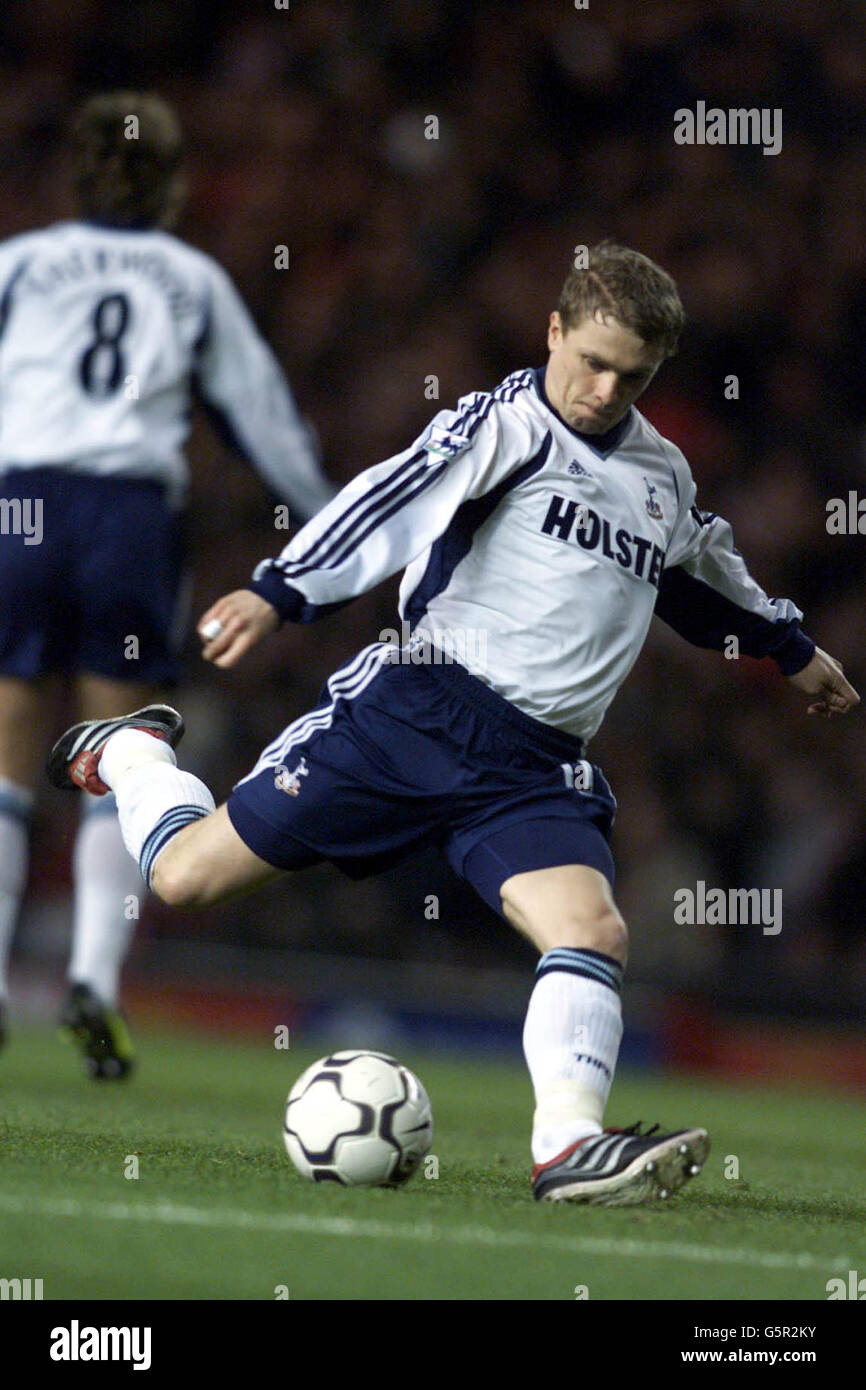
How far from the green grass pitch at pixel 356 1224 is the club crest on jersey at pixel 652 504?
1.29 metres

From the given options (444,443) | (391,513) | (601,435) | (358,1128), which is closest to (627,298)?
(601,435)

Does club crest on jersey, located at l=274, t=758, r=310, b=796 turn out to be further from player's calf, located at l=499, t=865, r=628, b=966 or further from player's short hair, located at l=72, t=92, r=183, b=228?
player's short hair, located at l=72, t=92, r=183, b=228

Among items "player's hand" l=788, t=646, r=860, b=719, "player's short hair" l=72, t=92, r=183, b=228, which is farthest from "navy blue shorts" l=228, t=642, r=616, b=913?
"player's short hair" l=72, t=92, r=183, b=228

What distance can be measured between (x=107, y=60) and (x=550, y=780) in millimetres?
9443

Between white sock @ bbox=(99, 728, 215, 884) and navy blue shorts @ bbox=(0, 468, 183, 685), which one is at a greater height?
navy blue shorts @ bbox=(0, 468, 183, 685)

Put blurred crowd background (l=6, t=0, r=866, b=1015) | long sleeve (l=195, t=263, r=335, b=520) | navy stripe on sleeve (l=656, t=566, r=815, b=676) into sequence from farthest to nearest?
blurred crowd background (l=6, t=0, r=866, b=1015), long sleeve (l=195, t=263, r=335, b=520), navy stripe on sleeve (l=656, t=566, r=815, b=676)

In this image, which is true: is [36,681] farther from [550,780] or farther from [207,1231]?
[207,1231]

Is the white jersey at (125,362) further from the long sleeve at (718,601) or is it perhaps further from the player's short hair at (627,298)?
the player's short hair at (627,298)

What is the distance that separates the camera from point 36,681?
575 cm

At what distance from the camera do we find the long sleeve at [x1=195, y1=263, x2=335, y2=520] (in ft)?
19.7

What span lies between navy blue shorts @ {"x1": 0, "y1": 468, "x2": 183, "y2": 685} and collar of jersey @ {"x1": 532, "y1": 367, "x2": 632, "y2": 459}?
1.79 metres

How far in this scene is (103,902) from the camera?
225 inches

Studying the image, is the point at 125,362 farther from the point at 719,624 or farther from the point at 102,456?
the point at 719,624
